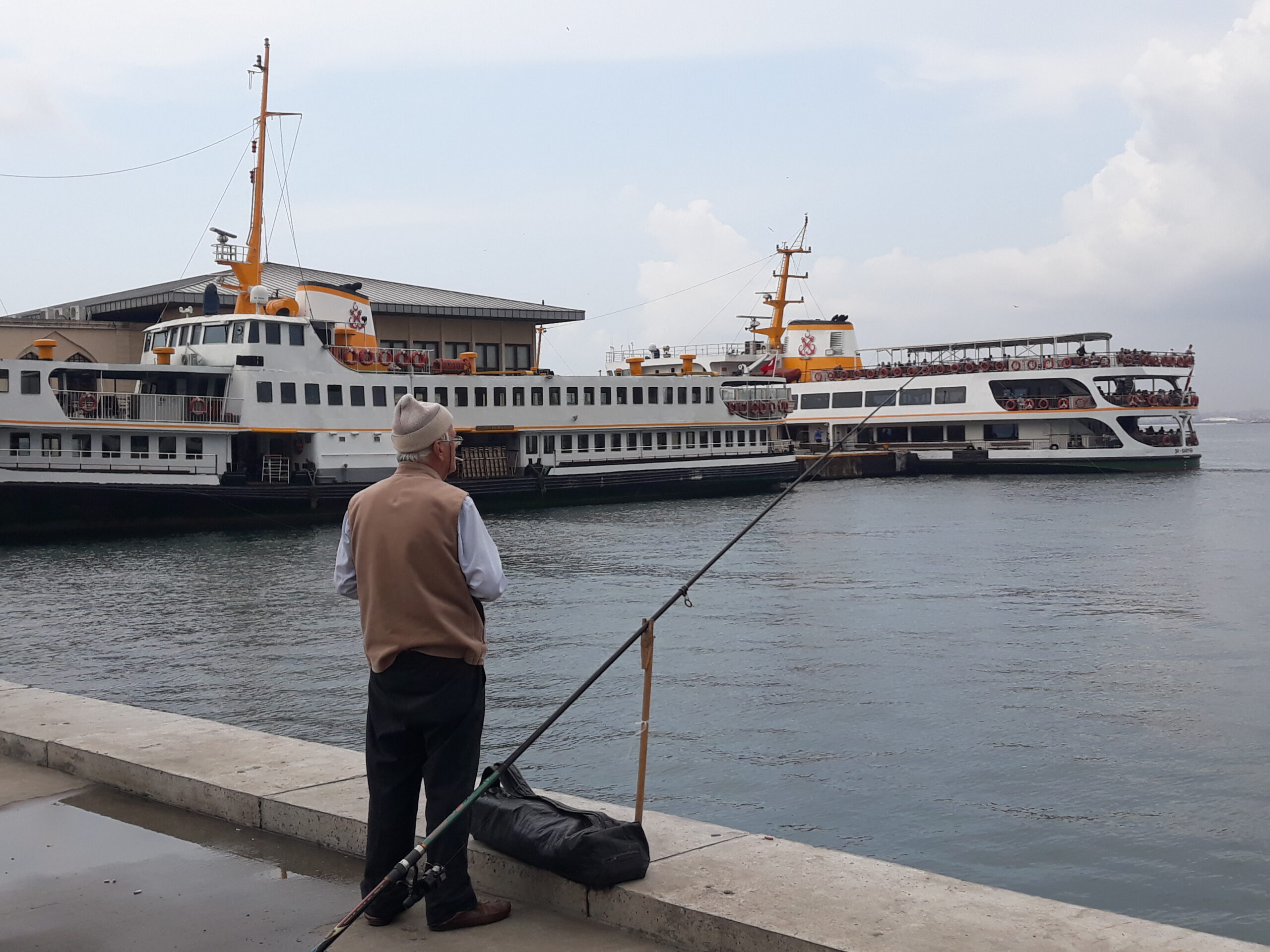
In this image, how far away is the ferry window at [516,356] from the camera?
2116 inches

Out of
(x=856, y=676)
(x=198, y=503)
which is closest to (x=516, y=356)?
(x=198, y=503)

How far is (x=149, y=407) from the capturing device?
31156 mm

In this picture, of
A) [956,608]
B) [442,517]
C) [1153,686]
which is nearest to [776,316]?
[956,608]

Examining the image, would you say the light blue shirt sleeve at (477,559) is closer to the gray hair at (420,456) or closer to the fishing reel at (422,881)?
the gray hair at (420,456)

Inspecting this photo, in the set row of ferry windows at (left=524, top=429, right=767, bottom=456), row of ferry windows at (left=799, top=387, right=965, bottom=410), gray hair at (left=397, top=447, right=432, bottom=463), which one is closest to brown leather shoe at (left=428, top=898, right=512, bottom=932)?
gray hair at (left=397, top=447, right=432, bottom=463)

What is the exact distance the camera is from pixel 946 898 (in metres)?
3.79

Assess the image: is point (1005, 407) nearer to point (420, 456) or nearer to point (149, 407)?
point (149, 407)

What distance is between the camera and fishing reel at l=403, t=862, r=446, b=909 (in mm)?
3801

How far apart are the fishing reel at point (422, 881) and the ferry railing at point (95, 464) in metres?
28.7

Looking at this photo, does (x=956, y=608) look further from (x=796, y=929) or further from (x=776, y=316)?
(x=776, y=316)

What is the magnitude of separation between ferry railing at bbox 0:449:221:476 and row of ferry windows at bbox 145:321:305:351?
3.43 meters

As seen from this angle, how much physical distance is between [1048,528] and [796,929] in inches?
1145

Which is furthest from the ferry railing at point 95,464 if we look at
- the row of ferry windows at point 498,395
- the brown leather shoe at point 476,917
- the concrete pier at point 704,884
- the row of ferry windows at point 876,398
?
the row of ferry windows at point 876,398

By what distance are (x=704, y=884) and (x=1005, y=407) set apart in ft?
187
